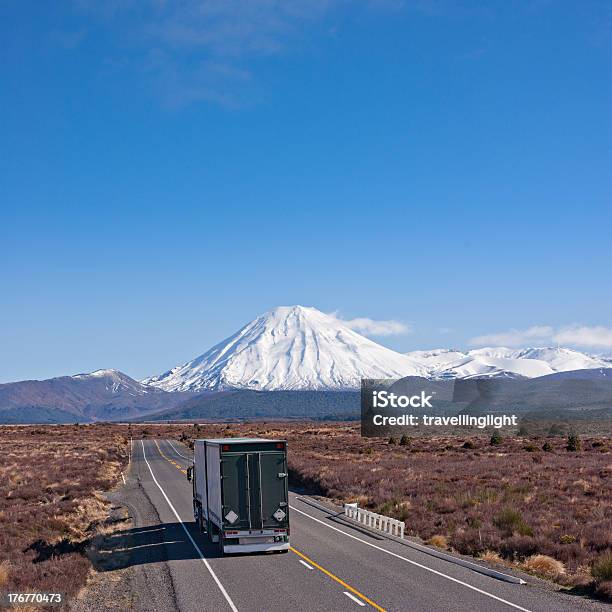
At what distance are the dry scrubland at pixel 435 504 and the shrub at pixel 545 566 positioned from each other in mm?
38

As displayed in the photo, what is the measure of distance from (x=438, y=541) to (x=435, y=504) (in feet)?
21.8

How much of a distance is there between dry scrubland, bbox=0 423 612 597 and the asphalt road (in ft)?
7.50

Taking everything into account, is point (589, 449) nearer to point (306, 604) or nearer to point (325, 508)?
point (325, 508)

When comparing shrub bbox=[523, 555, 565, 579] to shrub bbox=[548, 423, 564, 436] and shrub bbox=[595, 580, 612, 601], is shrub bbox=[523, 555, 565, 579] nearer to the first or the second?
shrub bbox=[595, 580, 612, 601]

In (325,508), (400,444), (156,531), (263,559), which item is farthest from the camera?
(400,444)

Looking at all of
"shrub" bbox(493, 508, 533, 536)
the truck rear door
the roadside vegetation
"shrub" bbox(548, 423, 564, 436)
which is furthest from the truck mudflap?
"shrub" bbox(548, 423, 564, 436)

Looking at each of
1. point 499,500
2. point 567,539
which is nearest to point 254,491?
point 567,539

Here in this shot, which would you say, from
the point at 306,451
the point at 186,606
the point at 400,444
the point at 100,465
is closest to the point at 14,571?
the point at 186,606

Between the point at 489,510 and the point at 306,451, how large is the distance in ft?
136

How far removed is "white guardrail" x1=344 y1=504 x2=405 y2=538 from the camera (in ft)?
96.3

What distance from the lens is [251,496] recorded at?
76.9 feet

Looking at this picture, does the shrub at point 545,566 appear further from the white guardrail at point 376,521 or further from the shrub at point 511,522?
the white guardrail at point 376,521

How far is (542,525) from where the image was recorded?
27875 mm

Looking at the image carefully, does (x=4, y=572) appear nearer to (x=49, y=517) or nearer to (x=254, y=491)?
(x=254, y=491)
